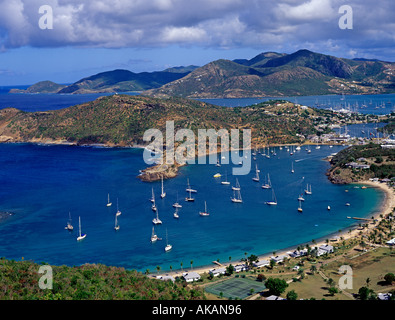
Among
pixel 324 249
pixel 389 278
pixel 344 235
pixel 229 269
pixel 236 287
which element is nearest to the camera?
pixel 389 278

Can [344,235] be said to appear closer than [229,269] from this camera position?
No

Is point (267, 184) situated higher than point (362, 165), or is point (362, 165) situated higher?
point (362, 165)

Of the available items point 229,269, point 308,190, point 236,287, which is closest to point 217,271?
point 229,269

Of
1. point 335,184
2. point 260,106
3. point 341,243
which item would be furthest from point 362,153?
point 260,106

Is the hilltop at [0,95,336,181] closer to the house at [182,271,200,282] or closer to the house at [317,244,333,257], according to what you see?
the house at [317,244,333,257]

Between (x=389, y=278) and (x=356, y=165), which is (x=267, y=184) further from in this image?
(x=389, y=278)

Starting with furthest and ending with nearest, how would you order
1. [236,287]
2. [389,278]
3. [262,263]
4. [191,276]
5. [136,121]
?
[136,121], [262,263], [191,276], [236,287], [389,278]

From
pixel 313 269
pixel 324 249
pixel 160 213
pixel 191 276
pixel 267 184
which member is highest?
pixel 267 184

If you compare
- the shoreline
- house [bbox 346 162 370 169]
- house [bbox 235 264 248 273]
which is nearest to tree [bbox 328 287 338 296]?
house [bbox 235 264 248 273]
